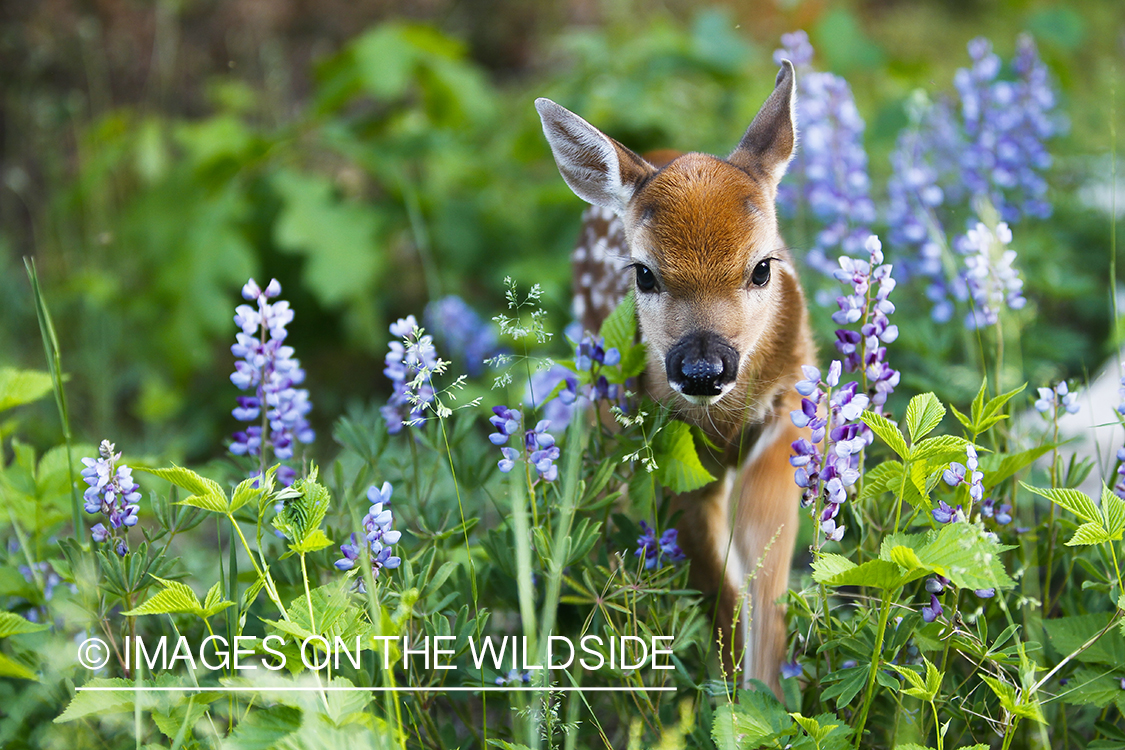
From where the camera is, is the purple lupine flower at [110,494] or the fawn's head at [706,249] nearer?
the purple lupine flower at [110,494]

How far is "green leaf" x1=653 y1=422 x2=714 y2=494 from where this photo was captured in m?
1.88

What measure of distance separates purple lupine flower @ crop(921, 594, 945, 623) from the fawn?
33cm

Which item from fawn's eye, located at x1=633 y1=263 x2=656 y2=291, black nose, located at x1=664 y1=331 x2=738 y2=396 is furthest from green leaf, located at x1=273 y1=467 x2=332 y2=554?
fawn's eye, located at x1=633 y1=263 x2=656 y2=291

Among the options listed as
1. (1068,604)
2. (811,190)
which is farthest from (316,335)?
(1068,604)

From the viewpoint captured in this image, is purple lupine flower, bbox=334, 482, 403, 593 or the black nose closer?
purple lupine flower, bbox=334, 482, 403, 593

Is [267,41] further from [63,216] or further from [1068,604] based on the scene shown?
[1068,604]

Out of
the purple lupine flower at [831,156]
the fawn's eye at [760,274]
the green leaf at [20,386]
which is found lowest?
the green leaf at [20,386]

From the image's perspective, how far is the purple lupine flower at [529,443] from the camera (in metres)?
1.83

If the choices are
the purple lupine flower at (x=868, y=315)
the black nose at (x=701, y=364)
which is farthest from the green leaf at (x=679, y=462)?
the purple lupine flower at (x=868, y=315)

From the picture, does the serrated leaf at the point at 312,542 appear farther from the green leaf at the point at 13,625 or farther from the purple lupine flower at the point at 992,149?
the purple lupine flower at the point at 992,149

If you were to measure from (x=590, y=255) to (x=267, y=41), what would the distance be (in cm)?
417

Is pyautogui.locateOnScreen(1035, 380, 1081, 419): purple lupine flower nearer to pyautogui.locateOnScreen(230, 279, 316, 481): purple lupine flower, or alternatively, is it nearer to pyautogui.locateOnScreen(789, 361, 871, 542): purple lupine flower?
pyautogui.locateOnScreen(789, 361, 871, 542): purple lupine flower

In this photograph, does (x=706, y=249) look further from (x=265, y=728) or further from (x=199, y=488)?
(x=265, y=728)

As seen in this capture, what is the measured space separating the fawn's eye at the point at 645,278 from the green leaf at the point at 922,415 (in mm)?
731
